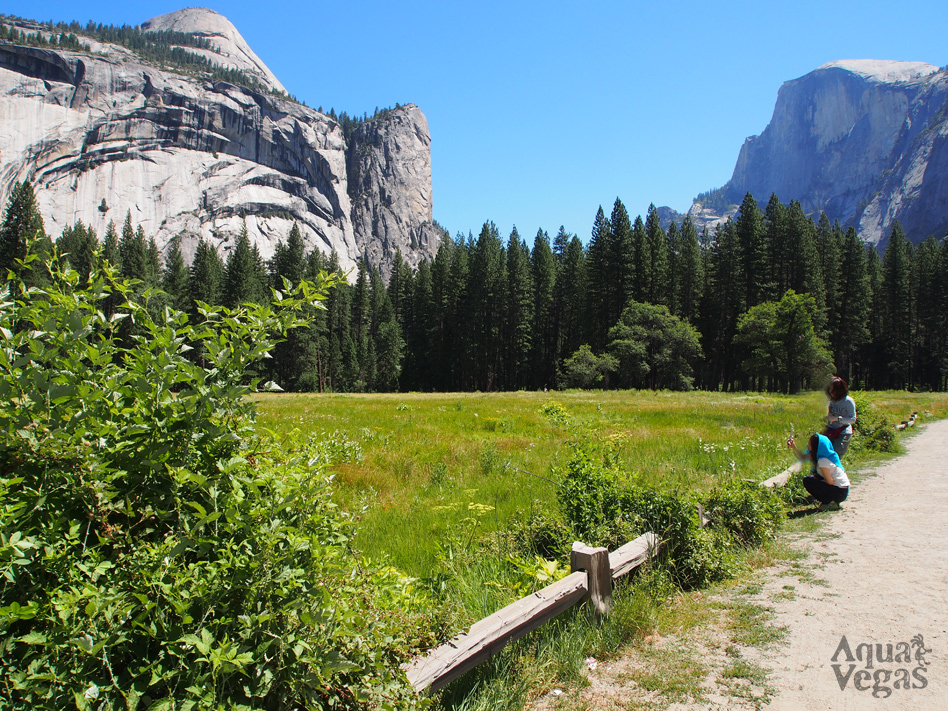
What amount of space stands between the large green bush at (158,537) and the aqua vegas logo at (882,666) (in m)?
3.60

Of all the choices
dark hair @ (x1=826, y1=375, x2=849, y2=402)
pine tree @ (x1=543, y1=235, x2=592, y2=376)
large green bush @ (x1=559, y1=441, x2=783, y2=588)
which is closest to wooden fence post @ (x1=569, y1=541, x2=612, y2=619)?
large green bush @ (x1=559, y1=441, x2=783, y2=588)

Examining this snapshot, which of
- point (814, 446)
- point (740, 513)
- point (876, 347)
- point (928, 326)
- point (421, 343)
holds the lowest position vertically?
point (740, 513)

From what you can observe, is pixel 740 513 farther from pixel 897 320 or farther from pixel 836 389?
pixel 897 320

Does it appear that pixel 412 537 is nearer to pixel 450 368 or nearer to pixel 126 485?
pixel 126 485

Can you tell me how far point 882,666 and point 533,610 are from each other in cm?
285

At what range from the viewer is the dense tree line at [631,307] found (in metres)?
59.7

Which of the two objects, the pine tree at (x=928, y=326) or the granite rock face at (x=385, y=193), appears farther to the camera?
the granite rock face at (x=385, y=193)

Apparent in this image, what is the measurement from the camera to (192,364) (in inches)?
103

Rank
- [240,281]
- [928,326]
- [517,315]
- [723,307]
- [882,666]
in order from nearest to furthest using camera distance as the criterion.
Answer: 1. [882,666]
2. [723,307]
3. [240,281]
4. [928,326]
5. [517,315]

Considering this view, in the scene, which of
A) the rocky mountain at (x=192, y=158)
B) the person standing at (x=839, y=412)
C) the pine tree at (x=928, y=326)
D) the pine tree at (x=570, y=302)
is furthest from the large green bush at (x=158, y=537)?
the rocky mountain at (x=192, y=158)

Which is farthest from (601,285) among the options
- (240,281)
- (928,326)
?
(240,281)

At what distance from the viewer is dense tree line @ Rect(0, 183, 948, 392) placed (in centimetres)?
5969

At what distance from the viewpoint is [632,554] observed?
5.80 metres

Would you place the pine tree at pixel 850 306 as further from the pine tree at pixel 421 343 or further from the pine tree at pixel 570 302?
the pine tree at pixel 421 343
